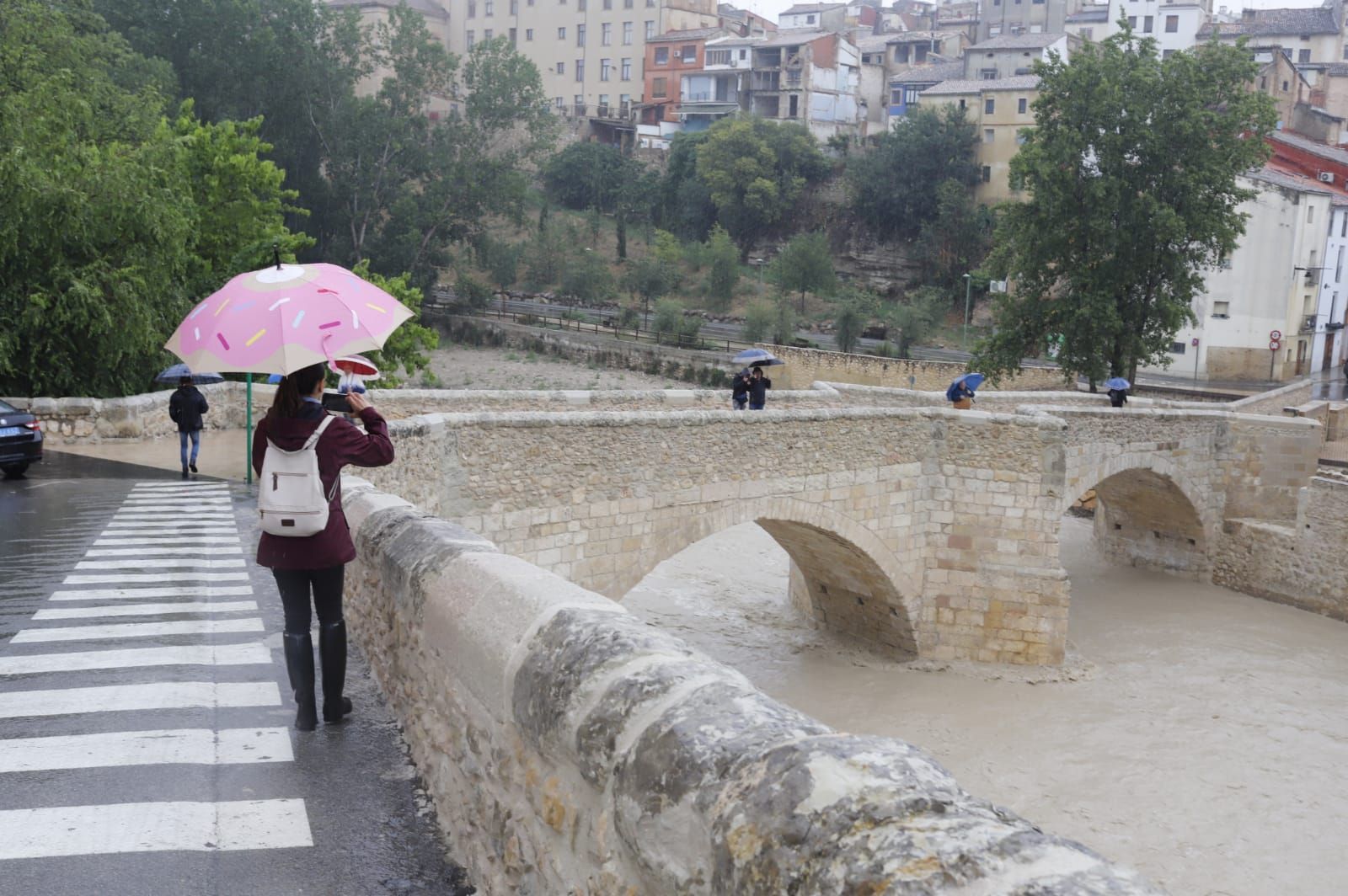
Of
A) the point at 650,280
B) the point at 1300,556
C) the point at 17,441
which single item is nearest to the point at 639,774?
the point at 17,441

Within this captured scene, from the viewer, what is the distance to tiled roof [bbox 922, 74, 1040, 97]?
58375mm

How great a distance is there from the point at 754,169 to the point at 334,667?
59.6 meters

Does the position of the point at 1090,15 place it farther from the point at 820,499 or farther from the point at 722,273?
the point at 820,499

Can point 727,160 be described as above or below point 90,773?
above

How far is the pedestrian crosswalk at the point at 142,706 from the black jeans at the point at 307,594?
481mm

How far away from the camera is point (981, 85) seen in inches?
2373

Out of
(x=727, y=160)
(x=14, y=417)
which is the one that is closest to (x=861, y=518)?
(x=14, y=417)

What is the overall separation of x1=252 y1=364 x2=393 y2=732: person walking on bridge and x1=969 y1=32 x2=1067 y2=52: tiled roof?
62.9 m

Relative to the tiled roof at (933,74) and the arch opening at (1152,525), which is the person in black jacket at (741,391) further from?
the tiled roof at (933,74)

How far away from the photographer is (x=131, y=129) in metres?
28.6

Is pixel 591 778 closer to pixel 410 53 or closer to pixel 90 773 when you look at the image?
pixel 90 773

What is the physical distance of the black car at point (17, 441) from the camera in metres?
14.5

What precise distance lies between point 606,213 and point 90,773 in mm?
67675

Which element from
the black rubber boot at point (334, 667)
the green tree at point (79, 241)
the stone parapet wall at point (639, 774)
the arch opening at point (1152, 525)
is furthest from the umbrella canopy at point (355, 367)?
the arch opening at point (1152, 525)
